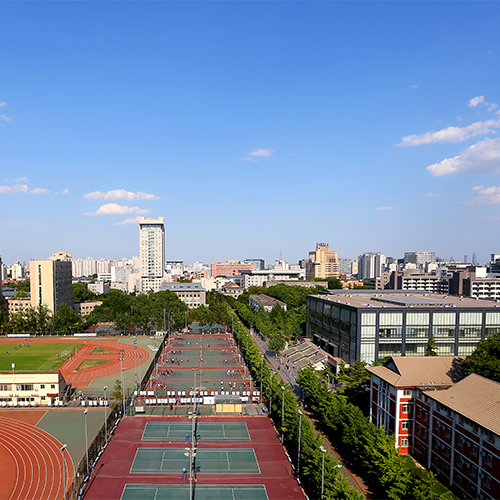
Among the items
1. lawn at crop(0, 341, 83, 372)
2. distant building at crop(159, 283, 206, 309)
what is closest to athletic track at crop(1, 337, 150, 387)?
lawn at crop(0, 341, 83, 372)

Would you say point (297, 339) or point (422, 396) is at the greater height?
point (422, 396)

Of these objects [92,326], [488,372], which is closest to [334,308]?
[488,372]

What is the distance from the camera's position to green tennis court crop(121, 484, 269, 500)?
2772 cm

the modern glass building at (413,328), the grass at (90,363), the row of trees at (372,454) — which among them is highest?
the modern glass building at (413,328)

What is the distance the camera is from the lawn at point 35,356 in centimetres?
6203

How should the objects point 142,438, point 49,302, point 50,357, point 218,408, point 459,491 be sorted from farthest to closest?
point 49,302 < point 50,357 < point 218,408 < point 142,438 < point 459,491

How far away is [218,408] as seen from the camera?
4409 centimetres

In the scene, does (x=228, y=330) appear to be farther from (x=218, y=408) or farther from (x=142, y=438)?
(x=142, y=438)

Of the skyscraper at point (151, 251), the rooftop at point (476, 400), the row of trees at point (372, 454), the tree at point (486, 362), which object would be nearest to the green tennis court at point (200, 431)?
the row of trees at point (372, 454)

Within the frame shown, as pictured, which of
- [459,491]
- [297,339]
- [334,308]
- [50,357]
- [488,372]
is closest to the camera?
[459,491]

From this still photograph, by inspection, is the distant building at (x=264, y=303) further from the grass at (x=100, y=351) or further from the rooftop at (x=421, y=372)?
the rooftop at (x=421, y=372)

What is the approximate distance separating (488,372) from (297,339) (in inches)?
1976

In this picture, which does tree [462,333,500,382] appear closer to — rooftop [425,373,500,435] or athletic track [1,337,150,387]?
rooftop [425,373,500,435]

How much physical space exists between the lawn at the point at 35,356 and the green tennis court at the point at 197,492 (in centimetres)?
3888
